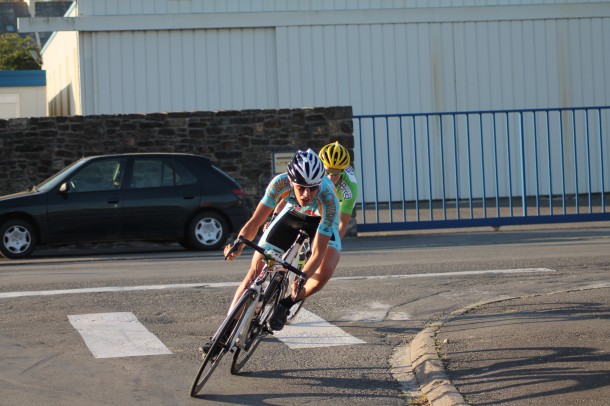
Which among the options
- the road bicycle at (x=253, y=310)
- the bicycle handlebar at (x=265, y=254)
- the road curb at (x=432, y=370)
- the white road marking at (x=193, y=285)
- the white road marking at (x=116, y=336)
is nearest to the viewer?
the road curb at (x=432, y=370)

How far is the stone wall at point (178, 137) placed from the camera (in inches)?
770

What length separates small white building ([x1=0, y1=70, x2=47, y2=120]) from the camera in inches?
1671

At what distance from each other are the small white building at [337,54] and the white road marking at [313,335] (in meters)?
A: 17.2

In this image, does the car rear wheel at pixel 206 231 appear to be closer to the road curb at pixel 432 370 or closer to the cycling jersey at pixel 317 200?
the road curb at pixel 432 370

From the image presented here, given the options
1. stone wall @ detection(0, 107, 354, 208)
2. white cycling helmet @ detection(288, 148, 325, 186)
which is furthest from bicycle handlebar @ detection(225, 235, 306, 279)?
stone wall @ detection(0, 107, 354, 208)

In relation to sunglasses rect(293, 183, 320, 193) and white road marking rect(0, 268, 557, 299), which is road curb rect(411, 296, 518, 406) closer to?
sunglasses rect(293, 183, 320, 193)

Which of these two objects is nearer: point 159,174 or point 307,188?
point 307,188

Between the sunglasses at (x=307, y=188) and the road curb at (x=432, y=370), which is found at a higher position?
the sunglasses at (x=307, y=188)

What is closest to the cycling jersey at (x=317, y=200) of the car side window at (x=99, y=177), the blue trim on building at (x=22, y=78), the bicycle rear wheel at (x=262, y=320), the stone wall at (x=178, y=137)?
the bicycle rear wheel at (x=262, y=320)

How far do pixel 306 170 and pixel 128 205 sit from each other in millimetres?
10066

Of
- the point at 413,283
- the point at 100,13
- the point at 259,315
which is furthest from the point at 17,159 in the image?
the point at 259,315

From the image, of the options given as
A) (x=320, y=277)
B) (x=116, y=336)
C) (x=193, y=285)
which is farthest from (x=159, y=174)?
(x=320, y=277)

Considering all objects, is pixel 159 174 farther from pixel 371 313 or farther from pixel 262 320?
pixel 262 320

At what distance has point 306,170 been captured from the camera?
23.7ft
